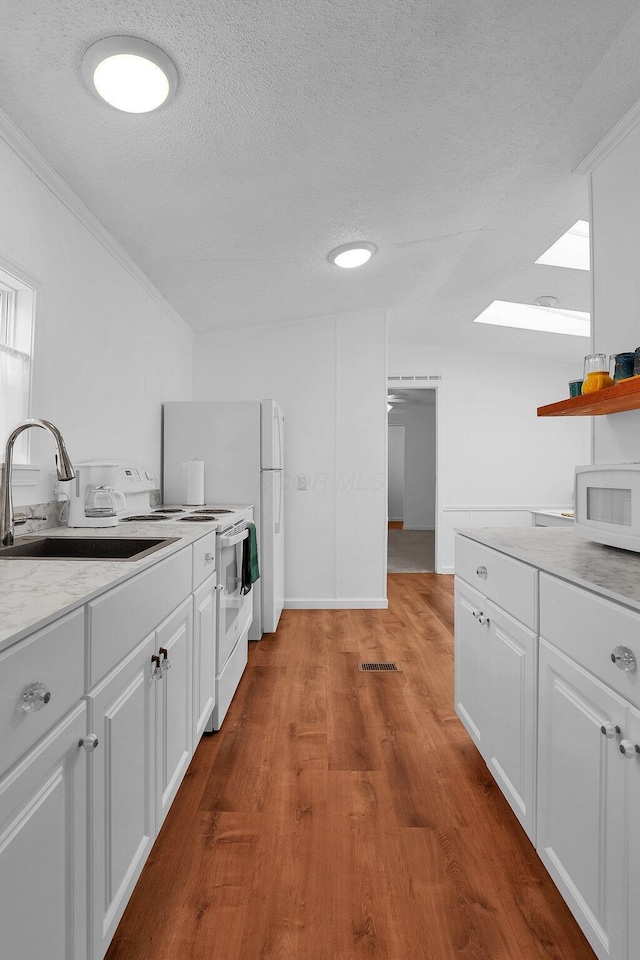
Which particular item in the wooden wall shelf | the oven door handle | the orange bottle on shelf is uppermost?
the orange bottle on shelf

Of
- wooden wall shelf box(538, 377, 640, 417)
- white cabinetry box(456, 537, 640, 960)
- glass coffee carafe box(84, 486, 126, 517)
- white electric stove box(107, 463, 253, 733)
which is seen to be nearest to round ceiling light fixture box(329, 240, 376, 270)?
wooden wall shelf box(538, 377, 640, 417)

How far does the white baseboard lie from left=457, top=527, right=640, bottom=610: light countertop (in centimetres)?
224

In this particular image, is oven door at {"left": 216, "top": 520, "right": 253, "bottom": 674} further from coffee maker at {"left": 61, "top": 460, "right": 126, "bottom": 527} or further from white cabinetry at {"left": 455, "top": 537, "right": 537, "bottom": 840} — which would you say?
white cabinetry at {"left": 455, "top": 537, "right": 537, "bottom": 840}

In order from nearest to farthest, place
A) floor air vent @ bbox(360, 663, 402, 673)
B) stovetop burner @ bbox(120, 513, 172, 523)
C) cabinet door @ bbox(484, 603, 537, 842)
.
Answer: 1. cabinet door @ bbox(484, 603, 537, 842)
2. stovetop burner @ bbox(120, 513, 172, 523)
3. floor air vent @ bbox(360, 663, 402, 673)

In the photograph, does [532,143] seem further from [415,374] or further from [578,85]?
[415,374]

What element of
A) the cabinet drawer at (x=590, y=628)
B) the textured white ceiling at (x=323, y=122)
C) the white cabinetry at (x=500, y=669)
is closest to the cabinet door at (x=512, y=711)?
the white cabinetry at (x=500, y=669)

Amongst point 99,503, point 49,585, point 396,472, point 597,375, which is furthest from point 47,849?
point 396,472

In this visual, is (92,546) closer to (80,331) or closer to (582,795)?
(80,331)

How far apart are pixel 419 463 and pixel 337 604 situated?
5416 mm

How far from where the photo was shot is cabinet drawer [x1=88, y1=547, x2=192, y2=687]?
101 centimetres

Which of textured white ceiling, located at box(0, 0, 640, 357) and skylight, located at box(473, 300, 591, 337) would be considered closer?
textured white ceiling, located at box(0, 0, 640, 357)

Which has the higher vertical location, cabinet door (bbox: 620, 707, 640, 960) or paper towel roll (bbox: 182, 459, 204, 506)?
paper towel roll (bbox: 182, 459, 204, 506)

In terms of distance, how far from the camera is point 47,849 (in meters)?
0.81

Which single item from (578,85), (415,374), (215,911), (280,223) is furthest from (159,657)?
(415,374)
